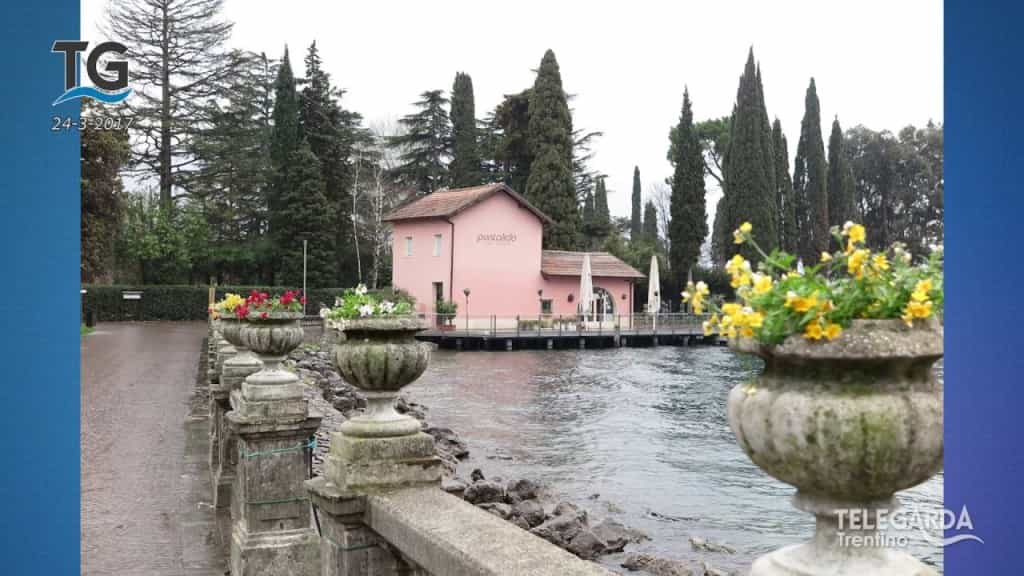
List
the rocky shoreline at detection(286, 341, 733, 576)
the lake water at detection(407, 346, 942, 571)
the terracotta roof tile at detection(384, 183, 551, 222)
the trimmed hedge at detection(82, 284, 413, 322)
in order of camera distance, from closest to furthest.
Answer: the rocky shoreline at detection(286, 341, 733, 576), the lake water at detection(407, 346, 942, 571), the terracotta roof tile at detection(384, 183, 551, 222), the trimmed hedge at detection(82, 284, 413, 322)

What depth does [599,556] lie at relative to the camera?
8.74m

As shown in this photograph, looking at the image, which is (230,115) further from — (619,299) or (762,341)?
(762,341)

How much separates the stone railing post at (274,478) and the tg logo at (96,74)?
66.5 inches

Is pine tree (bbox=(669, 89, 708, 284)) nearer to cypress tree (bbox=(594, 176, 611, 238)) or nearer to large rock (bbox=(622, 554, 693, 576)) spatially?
cypress tree (bbox=(594, 176, 611, 238))

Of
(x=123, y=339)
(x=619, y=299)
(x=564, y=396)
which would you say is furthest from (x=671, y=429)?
(x=619, y=299)

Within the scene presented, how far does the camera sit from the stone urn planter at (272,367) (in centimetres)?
467

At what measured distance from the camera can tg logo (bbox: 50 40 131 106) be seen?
11.2 ft

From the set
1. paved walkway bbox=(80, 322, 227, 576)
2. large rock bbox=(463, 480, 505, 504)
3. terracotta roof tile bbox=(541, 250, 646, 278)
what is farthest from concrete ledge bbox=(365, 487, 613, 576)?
terracotta roof tile bbox=(541, 250, 646, 278)

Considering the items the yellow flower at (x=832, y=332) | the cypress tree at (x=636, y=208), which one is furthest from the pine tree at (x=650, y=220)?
the yellow flower at (x=832, y=332)

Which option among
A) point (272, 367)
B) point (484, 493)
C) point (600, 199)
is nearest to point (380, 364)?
point (272, 367)

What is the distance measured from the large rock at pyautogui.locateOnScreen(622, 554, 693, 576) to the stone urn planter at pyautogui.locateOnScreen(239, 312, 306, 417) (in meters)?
4.67

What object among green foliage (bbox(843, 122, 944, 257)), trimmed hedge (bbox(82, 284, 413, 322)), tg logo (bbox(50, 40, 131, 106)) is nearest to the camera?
green foliage (bbox(843, 122, 944, 257))

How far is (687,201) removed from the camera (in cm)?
4725

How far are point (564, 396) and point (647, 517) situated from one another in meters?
10.7
